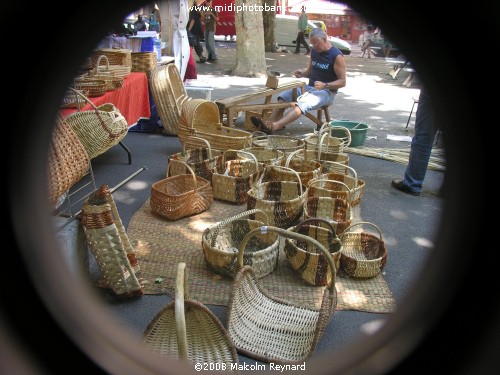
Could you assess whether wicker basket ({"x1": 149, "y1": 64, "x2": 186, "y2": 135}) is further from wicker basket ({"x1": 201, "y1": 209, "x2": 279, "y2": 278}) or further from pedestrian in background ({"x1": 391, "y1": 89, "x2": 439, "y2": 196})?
pedestrian in background ({"x1": 391, "y1": 89, "x2": 439, "y2": 196})

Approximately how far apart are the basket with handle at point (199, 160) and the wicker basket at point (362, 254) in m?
1.42

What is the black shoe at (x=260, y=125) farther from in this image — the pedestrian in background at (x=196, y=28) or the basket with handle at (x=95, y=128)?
the pedestrian in background at (x=196, y=28)

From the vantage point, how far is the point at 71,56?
702 mm

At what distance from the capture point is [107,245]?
2.38 m

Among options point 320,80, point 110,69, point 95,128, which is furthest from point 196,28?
Answer: point 95,128

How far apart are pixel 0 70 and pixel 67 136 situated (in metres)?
2.30

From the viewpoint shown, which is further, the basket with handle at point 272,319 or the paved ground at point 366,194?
the paved ground at point 366,194

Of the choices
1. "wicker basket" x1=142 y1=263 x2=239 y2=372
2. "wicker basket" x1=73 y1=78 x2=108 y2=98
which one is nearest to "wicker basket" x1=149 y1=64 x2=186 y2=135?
"wicker basket" x1=73 y1=78 x2=108 y2=98

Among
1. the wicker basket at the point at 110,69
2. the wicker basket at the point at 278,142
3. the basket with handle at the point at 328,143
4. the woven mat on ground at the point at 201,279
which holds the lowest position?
the woven mat on ground at the point at 201,279

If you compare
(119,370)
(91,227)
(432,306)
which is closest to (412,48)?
(432,306)

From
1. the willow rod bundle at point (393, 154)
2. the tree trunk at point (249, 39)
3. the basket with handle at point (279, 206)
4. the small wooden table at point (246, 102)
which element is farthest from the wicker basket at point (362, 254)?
the tree trunk at point (249, 39)

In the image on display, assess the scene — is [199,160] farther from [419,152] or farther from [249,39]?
[249,39]

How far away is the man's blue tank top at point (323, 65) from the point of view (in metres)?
5.67

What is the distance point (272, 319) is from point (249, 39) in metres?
8.49
